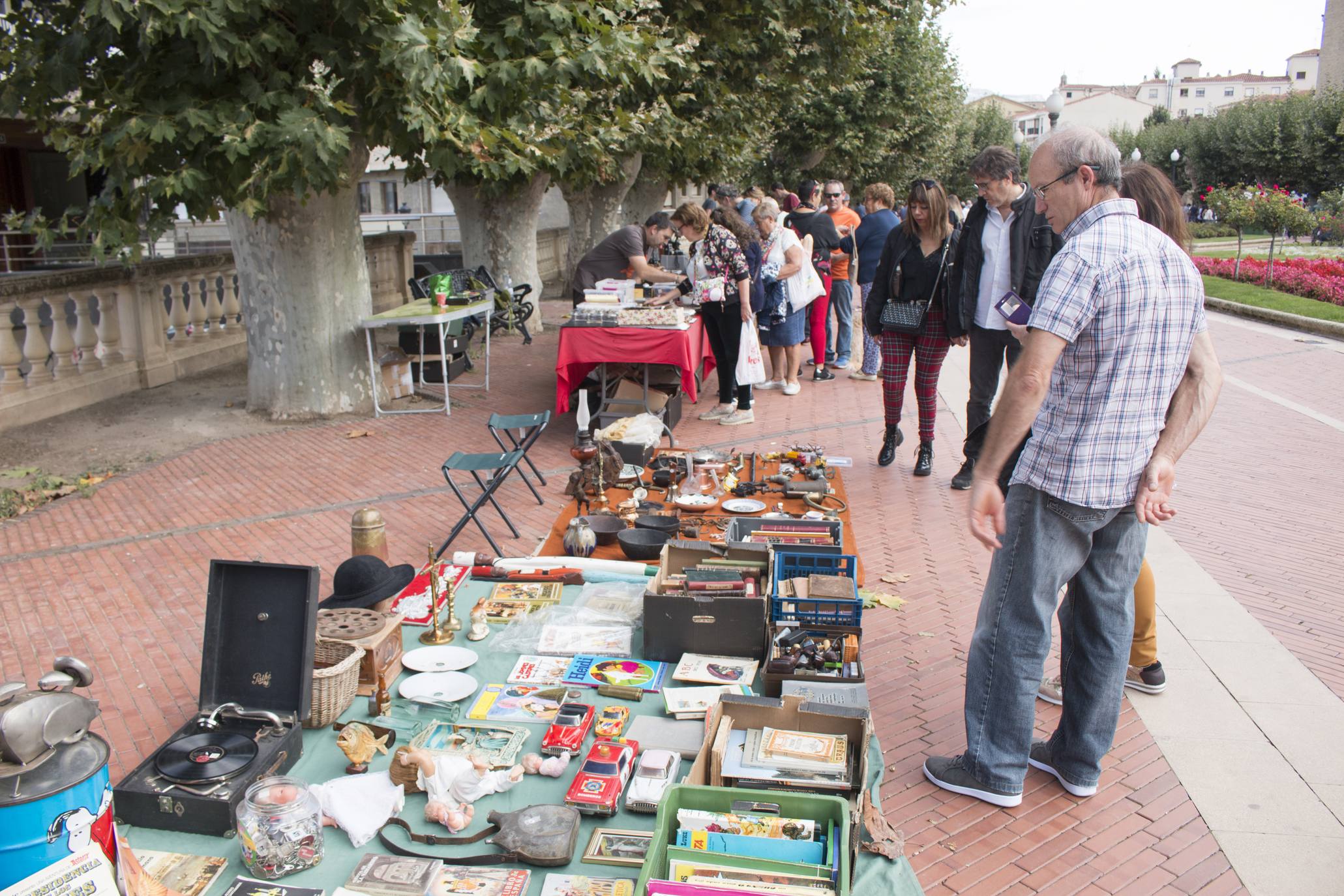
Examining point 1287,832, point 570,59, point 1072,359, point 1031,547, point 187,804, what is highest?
point 570,59

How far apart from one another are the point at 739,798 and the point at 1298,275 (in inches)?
901

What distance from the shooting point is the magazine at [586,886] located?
8.22ft

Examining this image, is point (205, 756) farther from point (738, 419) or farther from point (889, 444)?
point (738, 419)

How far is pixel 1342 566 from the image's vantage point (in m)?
5.88

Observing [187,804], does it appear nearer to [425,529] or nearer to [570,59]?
[425,529]

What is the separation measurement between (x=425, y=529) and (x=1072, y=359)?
4433 mm

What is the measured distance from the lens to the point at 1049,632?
334 cm

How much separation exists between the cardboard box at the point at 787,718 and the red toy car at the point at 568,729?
1.23 ft

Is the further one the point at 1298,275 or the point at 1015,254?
the point at 1298,275

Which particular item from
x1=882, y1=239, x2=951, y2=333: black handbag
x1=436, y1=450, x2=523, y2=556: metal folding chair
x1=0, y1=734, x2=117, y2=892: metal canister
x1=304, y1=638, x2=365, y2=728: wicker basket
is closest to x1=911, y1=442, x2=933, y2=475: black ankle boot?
x1=882, y1=239, x2=951, y2=333: black handbag

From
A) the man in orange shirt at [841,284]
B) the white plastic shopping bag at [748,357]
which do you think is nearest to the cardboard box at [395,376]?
the white plastic shopping bag at [748,357]

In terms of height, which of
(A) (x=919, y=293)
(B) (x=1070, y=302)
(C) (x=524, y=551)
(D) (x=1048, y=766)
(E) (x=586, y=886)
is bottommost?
(D) (x=1048, y=766)

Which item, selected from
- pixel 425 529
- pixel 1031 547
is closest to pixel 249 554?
pixel 425 529

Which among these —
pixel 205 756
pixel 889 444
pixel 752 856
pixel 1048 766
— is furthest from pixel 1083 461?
pixel 889 444
